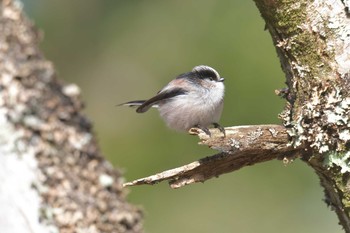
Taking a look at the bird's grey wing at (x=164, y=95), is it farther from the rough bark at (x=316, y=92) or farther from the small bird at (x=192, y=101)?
the rough bark at (x=316, y=92)

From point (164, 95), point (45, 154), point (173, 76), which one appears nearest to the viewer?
point (45, 154)

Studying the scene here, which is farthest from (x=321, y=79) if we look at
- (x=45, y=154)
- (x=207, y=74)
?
(x=45, y=154)

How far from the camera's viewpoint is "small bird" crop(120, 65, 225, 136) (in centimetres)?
378

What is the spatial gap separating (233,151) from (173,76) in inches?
147

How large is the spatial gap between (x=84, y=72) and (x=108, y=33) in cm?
60

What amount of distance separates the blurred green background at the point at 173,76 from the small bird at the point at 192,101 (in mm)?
1625

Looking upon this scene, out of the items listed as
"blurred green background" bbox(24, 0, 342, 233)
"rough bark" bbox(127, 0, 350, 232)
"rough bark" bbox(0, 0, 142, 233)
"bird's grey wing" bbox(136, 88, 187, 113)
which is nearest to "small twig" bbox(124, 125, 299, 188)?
"rough bark" bbox(127, 0, 350, 232)

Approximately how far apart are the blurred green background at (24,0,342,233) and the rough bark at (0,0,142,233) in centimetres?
160

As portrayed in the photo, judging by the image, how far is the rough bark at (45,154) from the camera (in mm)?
3330

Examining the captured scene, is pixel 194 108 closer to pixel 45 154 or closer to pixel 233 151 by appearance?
pixel 45 154

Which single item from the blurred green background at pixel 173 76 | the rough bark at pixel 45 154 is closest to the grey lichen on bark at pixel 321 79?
the rough bark at pixel 45 154

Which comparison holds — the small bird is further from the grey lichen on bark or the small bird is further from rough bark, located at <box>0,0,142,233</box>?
the grey lichen on bark

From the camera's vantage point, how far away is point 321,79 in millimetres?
2611

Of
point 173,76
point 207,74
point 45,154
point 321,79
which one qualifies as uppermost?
point 173,76
